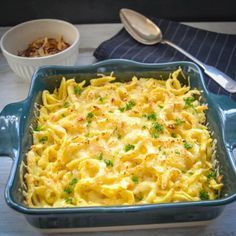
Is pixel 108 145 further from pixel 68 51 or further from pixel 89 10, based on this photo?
pixel 89 10

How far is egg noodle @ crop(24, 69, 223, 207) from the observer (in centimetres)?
98

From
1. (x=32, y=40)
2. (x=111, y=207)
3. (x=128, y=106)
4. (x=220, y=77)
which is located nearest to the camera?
(x=111, y=207)

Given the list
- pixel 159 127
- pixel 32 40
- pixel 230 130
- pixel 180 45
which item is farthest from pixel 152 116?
pixel 32 40

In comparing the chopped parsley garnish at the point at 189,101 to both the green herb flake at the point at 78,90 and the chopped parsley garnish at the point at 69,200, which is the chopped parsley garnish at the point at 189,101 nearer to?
the green herb flake at the point at 78,90

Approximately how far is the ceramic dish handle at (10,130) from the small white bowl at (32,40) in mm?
331

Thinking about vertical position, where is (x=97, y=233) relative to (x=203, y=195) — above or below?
below

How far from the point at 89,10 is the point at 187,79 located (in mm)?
681

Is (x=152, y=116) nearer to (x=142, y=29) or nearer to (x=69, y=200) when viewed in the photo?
(x=69, y=200)

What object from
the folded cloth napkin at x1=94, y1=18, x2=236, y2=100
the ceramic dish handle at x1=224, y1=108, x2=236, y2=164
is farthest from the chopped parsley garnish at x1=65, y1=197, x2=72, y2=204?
the folded cloth napkin at x1=94, y1=18, x2=236, y2=100

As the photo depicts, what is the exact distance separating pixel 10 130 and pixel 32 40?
63 cm

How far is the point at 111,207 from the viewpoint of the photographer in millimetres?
862

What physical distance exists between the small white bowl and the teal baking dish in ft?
0.60

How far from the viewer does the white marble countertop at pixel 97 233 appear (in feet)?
3.29

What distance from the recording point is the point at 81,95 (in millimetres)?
1265
